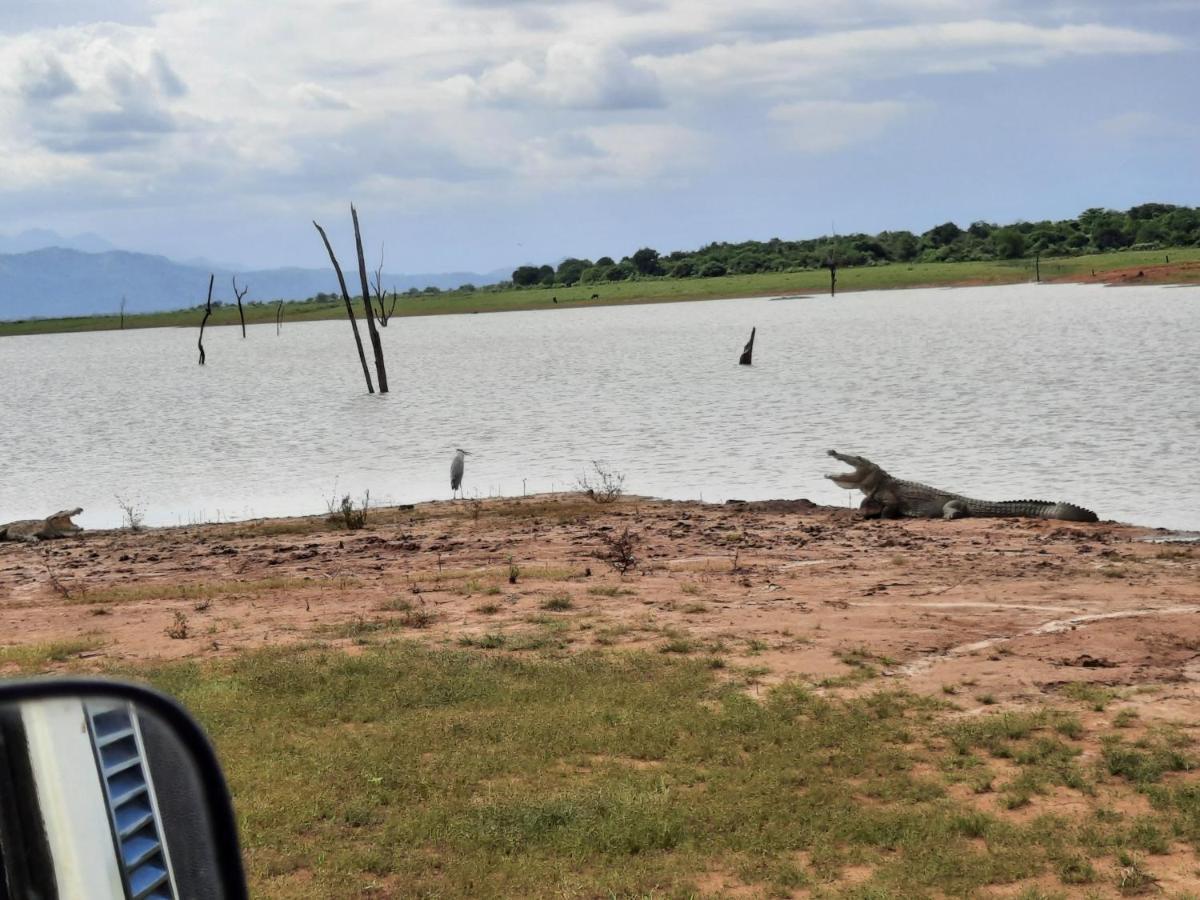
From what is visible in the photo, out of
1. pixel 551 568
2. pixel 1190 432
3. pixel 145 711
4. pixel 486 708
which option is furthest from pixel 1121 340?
pixel 145 711

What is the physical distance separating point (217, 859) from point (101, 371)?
7055cm

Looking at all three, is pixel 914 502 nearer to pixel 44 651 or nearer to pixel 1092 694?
pixel 1092 694

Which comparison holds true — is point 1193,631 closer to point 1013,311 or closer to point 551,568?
point 551,568

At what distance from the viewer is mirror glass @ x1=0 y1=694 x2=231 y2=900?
127 cm

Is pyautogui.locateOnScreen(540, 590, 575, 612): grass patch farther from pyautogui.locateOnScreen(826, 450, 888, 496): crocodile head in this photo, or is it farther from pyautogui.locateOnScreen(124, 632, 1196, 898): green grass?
pyautogui.locateOnScreen(826, 450, 888, 496): crocodile head

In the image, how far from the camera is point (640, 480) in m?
22.3

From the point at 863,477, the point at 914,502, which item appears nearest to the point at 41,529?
the point at 863,477

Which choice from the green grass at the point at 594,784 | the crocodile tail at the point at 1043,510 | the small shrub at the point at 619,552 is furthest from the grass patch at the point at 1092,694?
the crocodile tail at the point at 1043,510

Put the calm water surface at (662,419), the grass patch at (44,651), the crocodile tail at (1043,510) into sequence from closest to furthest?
1. the grass patch at (44,651)
2. the crocodile tail at (1043,510)
3. the calm water surface at (662,419)

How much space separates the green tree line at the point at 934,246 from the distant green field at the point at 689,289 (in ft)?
11.4

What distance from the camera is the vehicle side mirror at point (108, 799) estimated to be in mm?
1272

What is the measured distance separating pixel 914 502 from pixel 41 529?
1220cm

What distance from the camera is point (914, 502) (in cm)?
1667

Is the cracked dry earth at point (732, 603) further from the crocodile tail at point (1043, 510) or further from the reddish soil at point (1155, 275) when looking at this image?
the reddish soil at point (1155, 275)
